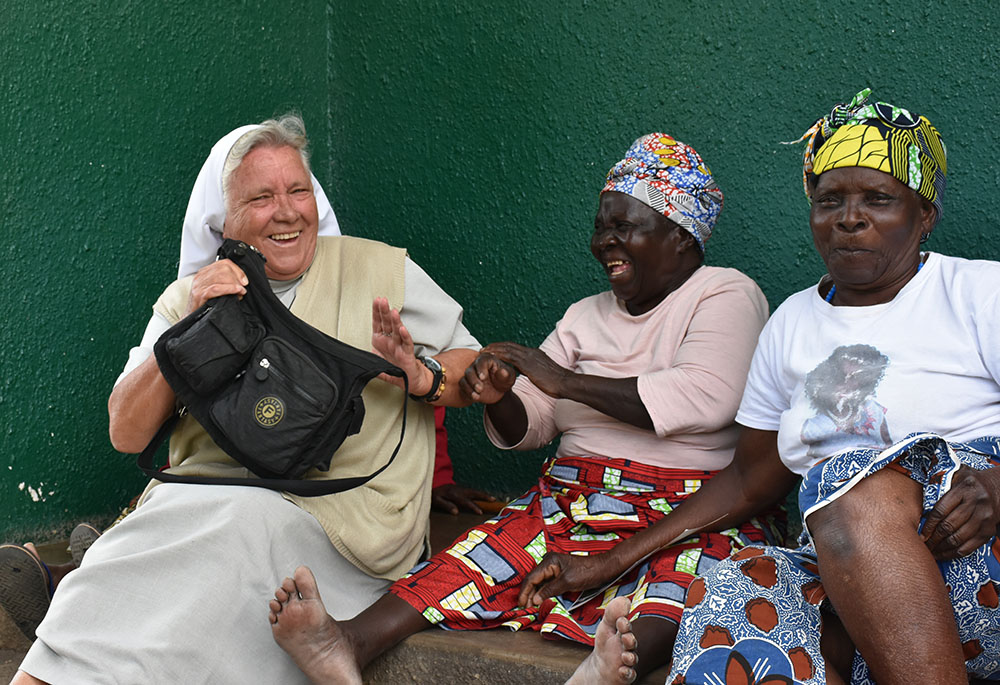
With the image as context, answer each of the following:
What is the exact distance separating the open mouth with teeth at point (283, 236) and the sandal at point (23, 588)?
1.20 metres

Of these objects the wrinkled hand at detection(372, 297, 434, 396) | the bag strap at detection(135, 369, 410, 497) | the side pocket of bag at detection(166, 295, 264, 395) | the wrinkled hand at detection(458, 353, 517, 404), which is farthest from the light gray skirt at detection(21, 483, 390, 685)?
the wrinkled hand at detection(458, 353, 517, 404)

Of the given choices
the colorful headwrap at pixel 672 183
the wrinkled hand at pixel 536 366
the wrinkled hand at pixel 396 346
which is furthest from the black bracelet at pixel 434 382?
the colorful headwrap at pixel 672 183

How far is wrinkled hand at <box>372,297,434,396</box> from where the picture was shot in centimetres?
278

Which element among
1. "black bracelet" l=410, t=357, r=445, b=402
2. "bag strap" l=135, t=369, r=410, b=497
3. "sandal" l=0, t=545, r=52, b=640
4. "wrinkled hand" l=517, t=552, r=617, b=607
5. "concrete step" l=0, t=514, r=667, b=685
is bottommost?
"sandal" l=0, t=545, r=52, b=640

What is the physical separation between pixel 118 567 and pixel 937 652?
1851mm

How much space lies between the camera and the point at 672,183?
9.96 ft

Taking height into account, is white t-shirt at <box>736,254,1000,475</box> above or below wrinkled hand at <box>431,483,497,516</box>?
above

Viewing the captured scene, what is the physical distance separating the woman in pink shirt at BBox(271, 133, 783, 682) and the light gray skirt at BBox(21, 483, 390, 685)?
151 mm

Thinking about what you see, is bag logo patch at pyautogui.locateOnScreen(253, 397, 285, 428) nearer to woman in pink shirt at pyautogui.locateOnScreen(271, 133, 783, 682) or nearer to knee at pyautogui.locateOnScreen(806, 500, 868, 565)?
woman in pink shirt at pyautogui.locateOnScreen(271, 133, 783, 682)

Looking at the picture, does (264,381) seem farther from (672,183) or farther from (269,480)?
(672,183)

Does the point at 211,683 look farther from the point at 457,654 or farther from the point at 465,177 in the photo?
the point at 465,177

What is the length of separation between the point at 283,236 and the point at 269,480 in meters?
0.77

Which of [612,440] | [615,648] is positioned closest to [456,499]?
[612,440]

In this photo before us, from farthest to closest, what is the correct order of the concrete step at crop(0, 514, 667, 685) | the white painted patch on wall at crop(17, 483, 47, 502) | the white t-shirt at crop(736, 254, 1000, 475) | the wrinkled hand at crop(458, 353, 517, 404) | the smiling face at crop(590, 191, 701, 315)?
1. the white painted patch on wall at crop(17, 483, 47, 502)
2. the smiling face at crop(590, 191, 701, 315)
3. the wrinkled hand at crop(458, 353, 517, 404)
4. the concrete step at crop(0, 514, 667, 685)
5. the white t-shirt at crop(736, 254, 1000, 475)
